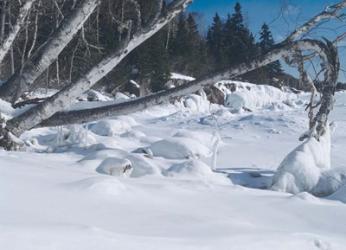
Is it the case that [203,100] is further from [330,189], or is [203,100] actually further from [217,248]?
[217,248]

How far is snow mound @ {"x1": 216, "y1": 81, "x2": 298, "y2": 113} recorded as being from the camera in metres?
24.3

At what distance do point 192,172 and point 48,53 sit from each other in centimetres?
194

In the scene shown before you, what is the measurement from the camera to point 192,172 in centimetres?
541

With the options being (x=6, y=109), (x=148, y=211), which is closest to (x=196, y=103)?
(x=6, y=109)

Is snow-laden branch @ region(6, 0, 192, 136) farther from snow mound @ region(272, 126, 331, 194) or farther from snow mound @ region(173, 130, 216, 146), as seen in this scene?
snow mound @ region(173, 130, 216, 146)

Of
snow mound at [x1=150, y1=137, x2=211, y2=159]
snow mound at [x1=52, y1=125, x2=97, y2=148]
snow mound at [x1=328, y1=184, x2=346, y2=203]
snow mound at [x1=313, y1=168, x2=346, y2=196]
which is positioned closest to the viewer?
snow mound at [x1=328, y1=184, x2=346, y2=203]

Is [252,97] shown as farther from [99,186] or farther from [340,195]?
[99,186]

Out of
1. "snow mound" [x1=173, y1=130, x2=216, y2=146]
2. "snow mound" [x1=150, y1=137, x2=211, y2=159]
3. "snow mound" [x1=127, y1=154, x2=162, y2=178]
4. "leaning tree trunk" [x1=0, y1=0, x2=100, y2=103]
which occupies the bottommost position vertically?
"snow mound" [x1=127, y1=154, x2=162, y2=178]

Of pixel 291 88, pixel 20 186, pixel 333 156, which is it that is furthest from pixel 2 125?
pixel 291 88

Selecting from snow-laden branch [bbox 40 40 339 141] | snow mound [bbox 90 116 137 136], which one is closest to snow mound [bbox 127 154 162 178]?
snow-laden branch [bbox 40 40 339 141]

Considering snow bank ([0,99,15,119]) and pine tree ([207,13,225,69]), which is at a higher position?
pine tree ([207,13,225,69])

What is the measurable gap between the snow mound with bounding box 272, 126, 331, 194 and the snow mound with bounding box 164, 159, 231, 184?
2.15 feet

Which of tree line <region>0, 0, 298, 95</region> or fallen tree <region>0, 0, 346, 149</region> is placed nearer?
fallen tree <region>0, 0, 346, 149</region>

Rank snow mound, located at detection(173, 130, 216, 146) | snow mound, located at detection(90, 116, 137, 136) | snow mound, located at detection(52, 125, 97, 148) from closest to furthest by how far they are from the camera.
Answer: snow mound, located at detection(52, 125, 97, 148)
snow mound, located at detection(173, 130, 216, 146)
snow mound, located at detection(90, 116, 137, 136)
